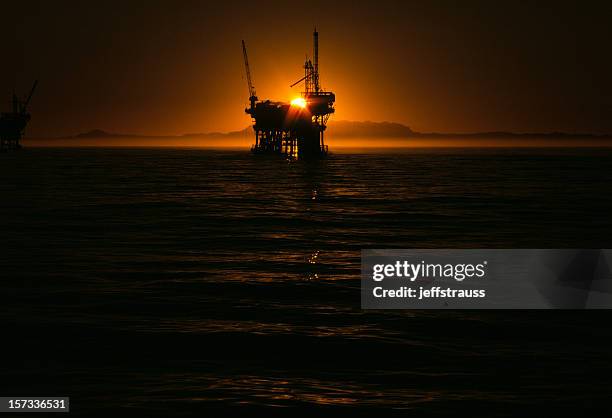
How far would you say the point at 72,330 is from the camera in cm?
2042

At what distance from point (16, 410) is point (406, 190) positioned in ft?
237

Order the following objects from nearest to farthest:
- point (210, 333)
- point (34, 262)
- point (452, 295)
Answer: point (210, 333)
point (452, 295)
point (34, 262)

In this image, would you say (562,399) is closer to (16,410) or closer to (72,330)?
(16,410)

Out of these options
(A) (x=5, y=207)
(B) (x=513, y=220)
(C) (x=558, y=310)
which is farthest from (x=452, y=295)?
(A) (x=5, y=207)

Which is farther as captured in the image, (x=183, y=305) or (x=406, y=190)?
(x=406, y=190)

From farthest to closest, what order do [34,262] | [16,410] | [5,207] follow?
1. [5,207]
2. [34,262]
3. [16,410]

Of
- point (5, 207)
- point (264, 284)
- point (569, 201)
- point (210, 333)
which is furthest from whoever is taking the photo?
point (569, 201)

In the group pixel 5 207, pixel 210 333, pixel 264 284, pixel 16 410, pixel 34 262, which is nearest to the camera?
pixel 16 410

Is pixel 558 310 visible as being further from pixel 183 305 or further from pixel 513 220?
pixel 513 220

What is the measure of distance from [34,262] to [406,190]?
5629cm

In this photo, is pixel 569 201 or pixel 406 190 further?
pixel 406 190

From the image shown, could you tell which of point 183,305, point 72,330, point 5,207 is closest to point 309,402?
point 72,330

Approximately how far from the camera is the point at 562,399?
596 inches

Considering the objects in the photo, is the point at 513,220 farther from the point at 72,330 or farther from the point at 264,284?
the point at 72,330
